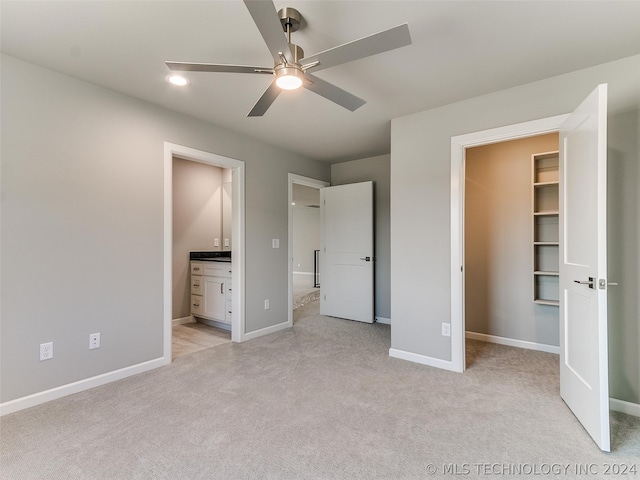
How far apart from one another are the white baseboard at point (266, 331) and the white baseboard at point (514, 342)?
2.24 m

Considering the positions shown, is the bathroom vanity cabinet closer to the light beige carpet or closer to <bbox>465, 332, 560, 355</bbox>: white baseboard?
the light beige carpet

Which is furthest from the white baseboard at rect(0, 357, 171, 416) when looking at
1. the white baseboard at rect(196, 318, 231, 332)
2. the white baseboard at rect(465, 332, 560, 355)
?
the white baseboard at rect(465, 332, 560, 355)

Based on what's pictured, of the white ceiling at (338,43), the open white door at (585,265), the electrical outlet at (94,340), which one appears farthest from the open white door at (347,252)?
the electrical outlet at (94,340)

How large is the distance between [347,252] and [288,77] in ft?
10.7

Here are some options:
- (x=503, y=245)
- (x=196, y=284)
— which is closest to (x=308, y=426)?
(x=503, y=245)

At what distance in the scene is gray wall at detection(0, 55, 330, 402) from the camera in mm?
2145

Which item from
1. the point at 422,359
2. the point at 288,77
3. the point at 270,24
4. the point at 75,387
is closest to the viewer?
the point at 270,24

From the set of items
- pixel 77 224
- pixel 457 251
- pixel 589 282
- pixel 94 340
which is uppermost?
pixel 77 224

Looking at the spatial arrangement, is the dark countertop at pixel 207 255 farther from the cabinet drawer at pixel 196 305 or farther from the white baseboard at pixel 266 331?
the white baseboard at pixel 266 331

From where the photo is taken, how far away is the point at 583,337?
193 cm

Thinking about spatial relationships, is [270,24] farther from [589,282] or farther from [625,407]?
[625,407]

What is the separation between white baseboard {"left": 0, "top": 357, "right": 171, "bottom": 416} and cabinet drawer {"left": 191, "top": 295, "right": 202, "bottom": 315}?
1438mm

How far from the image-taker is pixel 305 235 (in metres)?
9.93

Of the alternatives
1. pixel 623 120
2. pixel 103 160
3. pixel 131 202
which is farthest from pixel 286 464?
pixel 623 120
